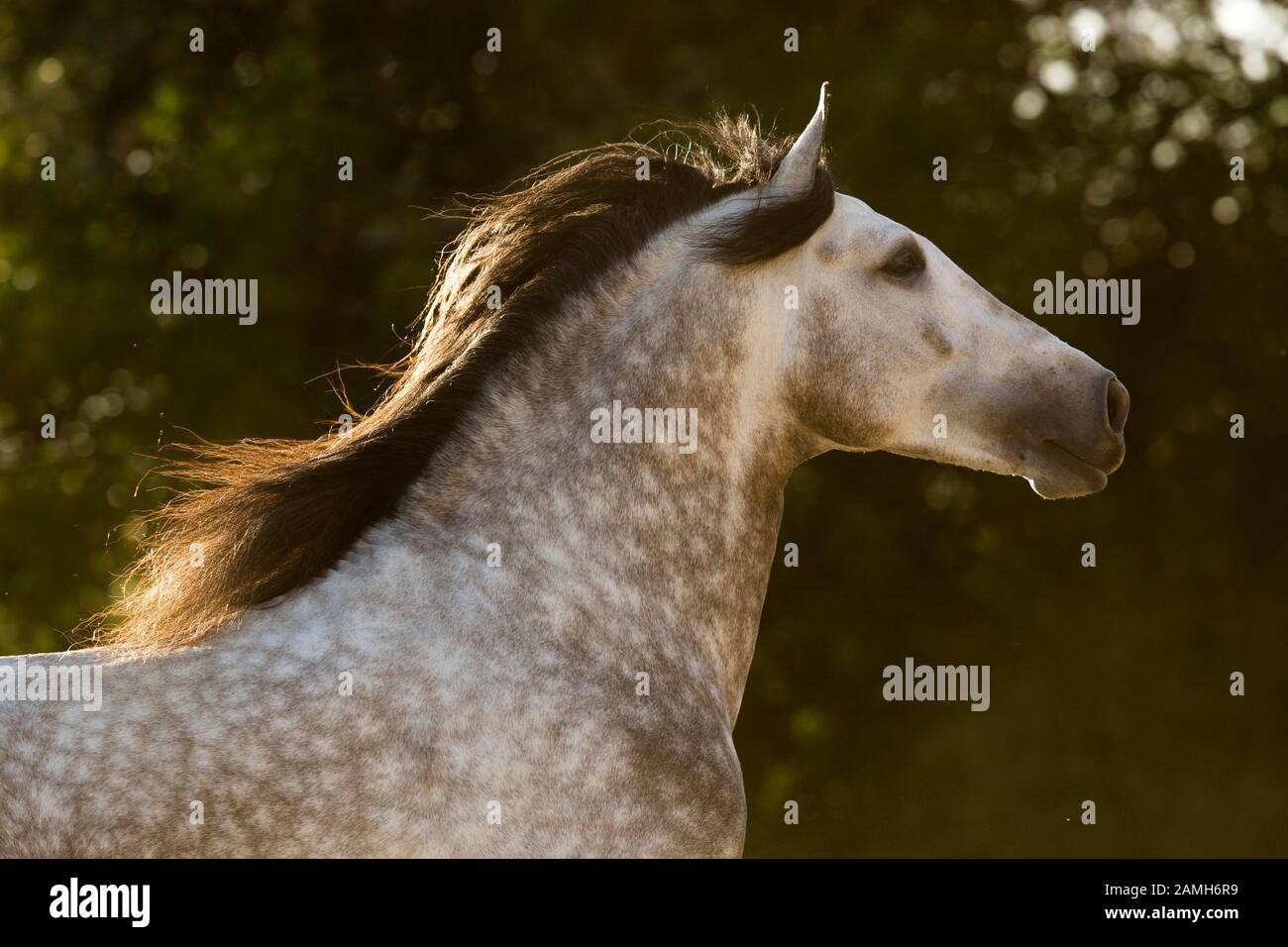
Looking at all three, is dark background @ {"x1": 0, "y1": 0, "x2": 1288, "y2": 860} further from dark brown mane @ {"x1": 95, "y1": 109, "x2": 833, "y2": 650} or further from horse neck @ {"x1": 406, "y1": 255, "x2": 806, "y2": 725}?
horse neck @ {"x1": 406, "y1": 255, "x2": 806, "y2": 725}

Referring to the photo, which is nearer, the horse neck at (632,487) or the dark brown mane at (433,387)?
the dark brown mane at (433,387)

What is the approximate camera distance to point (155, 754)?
12.6ft

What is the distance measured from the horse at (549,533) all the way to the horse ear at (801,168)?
1 cm

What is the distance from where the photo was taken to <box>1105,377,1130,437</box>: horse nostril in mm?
5012

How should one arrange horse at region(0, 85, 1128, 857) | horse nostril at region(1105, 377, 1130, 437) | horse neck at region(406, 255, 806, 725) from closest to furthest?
horse at region(0, 85, 1128, 857)
horse neck at region(406, 255, 806, 725)
horse nostril at region(1105, 377, 1130, 437)

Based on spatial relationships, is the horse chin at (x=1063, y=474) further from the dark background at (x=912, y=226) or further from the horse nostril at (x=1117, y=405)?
the dark background at (x=912, y=226)

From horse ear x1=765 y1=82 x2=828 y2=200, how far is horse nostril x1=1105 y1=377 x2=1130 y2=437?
3.90ft

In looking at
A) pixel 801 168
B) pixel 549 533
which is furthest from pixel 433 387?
pixel 801 168

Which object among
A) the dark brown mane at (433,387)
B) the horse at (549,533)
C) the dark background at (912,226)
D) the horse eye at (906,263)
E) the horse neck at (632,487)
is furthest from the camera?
the dark background at (912,226)

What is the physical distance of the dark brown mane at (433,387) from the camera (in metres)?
4.36

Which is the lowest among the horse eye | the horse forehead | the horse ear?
the horse eye

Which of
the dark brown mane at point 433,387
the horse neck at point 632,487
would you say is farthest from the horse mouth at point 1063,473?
the dark brown mane at point 433,387

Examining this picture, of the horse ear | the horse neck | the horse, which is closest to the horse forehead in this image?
the horse

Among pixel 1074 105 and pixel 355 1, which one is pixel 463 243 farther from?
pixel 1074 105
